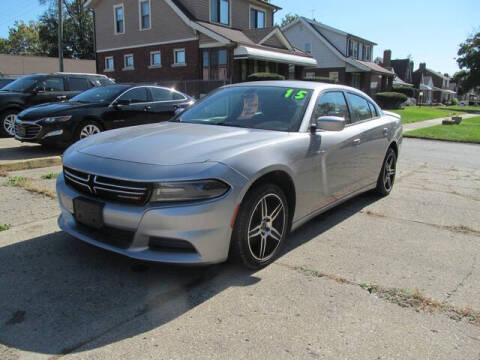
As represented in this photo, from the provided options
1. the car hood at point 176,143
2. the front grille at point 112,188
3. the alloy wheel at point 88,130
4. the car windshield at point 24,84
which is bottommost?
the front grille at point 112,188

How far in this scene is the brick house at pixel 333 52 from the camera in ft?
124

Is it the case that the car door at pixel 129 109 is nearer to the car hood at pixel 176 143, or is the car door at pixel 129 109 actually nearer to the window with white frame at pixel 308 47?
the car hood at pixel 176 143

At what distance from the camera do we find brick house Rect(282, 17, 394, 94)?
37844mm

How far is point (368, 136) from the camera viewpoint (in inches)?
198

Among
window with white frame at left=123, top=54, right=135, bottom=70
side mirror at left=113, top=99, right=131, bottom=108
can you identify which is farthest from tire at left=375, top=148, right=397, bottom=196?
window with white frame at left=123, top=54, right=135, bottom=70

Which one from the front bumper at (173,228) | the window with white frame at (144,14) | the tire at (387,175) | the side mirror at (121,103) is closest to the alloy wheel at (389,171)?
the tire at (387,175)

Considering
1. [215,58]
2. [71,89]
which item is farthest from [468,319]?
[215,58]

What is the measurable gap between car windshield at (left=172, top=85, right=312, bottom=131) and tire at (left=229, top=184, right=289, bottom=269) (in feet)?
2.73

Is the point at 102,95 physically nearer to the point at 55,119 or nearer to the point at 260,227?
the point at 55,119

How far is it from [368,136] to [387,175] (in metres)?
1.15

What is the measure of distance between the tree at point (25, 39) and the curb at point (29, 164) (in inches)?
2781

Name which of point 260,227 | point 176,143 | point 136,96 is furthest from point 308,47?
point 260,227

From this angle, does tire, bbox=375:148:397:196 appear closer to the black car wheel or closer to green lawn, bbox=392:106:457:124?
the black car wheel

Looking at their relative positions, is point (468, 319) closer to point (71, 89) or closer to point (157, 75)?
point (71, 89)
